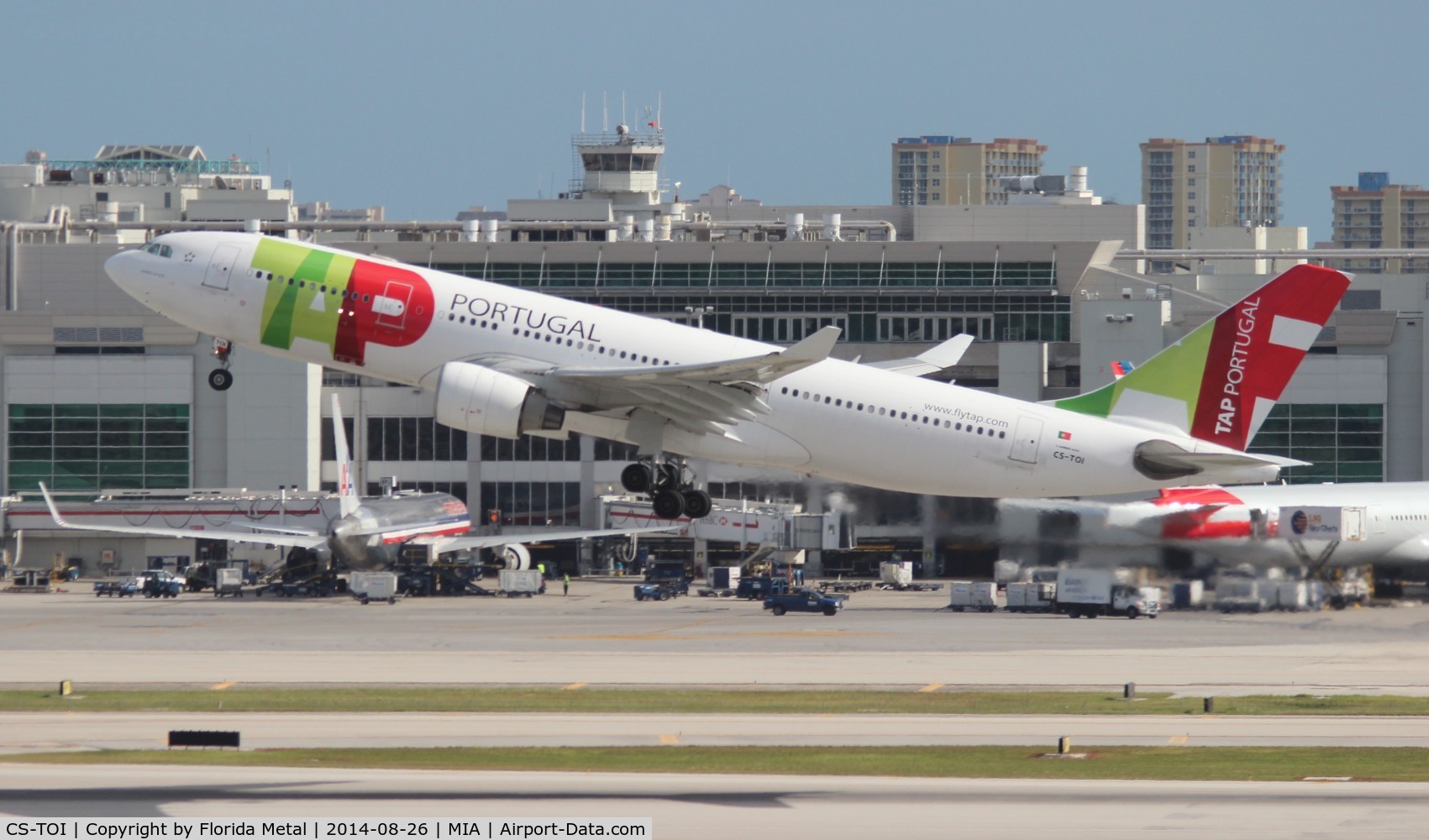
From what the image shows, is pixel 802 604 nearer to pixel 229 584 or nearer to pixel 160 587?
pixel 229 584

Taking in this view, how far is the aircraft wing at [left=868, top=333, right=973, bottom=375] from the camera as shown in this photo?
50.2 m

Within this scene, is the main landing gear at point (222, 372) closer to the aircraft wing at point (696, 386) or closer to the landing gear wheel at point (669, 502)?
the aircraft wing at point (696, 386)

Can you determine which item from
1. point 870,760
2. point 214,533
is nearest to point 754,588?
point 214,533

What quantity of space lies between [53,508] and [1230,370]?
67.0 m

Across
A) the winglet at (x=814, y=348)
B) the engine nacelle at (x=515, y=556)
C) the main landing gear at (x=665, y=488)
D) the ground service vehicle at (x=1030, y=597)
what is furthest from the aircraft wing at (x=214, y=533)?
the winglet at (x=814, y=348)

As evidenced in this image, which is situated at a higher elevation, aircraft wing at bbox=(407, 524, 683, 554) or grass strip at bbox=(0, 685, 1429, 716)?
aircraft wing at bbox=(407, 524, 683, 554)

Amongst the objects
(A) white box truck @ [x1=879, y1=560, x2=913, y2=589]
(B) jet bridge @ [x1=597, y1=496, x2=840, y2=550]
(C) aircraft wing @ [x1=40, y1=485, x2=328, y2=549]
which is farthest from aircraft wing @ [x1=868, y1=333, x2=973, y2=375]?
(C) aircraft wing @ [x1=40, y1=485, x2=328, y2=549]

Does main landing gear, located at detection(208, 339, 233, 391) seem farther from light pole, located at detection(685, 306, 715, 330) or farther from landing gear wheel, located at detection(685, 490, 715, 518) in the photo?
light pole, located at detection(685, 306, 715, 330)

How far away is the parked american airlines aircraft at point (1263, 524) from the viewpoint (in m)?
63.3

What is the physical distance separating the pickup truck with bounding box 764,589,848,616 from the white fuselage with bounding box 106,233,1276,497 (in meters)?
29.9

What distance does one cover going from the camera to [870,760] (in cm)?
4197

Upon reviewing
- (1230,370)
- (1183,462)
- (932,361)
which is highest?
(932,361)

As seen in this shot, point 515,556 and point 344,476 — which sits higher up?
point 344,476

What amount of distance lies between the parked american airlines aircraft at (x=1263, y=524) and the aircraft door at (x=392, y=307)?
25.1 meters
